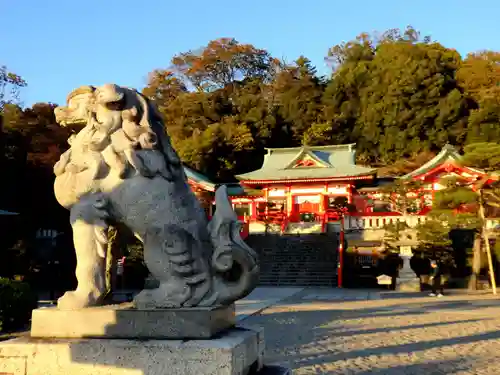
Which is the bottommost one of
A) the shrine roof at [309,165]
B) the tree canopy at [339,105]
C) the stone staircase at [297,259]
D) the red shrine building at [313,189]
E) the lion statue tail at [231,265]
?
the stone staircase at [297,259]

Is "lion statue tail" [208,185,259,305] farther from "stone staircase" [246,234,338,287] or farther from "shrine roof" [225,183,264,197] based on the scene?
"shrine roof" [225,183,264,197]

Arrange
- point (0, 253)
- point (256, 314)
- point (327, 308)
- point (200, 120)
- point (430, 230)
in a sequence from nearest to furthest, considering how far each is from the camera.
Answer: point (256, 314) → point (327, 308) → point (0, 253) → point (430, 230) → point (200, 120)

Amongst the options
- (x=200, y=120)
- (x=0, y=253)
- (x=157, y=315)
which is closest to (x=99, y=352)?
(x=157, y=315)

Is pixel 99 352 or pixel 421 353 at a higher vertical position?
pixel 99 352

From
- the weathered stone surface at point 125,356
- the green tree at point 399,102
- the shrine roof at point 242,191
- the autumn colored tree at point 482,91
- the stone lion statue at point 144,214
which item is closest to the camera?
the weathered stone surface at point 125,356

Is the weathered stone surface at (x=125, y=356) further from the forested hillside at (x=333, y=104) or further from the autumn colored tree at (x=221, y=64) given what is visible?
the autumn colored tree at (x=221, y=64)

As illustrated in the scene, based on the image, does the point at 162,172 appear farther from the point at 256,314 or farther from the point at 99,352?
the point at 256,314

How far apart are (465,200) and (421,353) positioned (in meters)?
9.53

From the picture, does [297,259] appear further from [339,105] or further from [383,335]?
[339,105]

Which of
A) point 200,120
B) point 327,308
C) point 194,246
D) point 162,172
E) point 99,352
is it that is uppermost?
point 200,120

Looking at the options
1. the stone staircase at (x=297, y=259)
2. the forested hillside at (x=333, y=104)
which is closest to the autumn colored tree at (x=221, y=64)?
the forested hillside at (x=333, y=104)

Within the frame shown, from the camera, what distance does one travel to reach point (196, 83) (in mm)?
46156

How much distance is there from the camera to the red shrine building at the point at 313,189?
80.4ft

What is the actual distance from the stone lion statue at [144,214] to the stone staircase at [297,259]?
51.3ft
